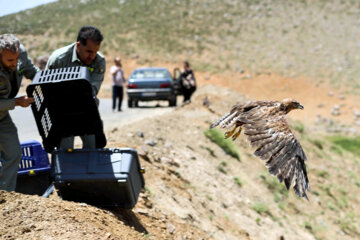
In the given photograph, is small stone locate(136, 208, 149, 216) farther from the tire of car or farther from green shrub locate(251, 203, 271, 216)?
the tire of car

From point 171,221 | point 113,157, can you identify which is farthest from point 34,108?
point 171,221

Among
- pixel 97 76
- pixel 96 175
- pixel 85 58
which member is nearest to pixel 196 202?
pixel 96 175

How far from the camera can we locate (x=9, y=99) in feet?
14.1

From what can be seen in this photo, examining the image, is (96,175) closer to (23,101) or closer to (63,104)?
(63,104)

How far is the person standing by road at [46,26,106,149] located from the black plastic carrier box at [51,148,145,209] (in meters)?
0.27

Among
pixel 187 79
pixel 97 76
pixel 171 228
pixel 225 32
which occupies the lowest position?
pixel 225 32

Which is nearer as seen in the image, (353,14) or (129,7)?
(353,14)

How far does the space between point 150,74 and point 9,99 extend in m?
15.7

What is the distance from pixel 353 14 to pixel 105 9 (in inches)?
1104

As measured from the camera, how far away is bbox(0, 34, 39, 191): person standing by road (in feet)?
13.9

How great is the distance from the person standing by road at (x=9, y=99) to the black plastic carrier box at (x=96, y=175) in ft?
1.27

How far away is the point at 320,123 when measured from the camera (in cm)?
3038

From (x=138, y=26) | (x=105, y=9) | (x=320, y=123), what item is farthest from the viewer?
(x=105, y=9)

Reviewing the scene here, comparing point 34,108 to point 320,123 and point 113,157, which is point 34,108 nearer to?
point 113,157
